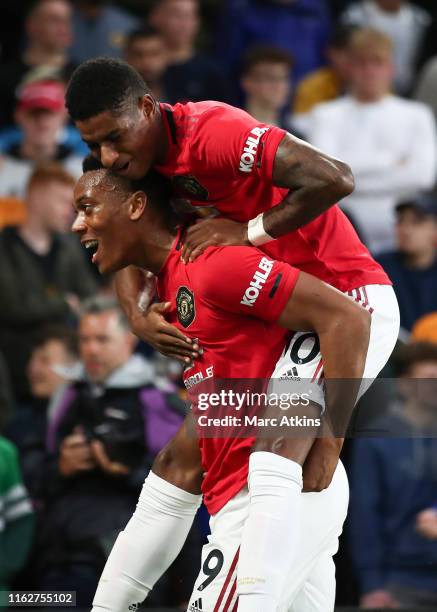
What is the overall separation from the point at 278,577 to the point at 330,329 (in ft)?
2.24

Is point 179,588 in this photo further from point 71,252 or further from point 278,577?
point 71,252

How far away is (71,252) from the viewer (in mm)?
6602

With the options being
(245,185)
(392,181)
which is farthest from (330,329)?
(392,181)

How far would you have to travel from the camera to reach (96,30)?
330 inches

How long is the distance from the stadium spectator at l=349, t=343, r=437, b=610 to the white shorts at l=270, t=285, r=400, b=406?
1.01 m

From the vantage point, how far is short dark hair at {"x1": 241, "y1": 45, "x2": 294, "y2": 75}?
7.71m

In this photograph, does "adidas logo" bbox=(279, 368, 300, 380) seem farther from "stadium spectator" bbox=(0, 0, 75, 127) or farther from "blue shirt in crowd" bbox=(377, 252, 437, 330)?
"stadium spectator" bbox=(0, 0, 75, 127)

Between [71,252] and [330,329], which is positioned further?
[71,252]

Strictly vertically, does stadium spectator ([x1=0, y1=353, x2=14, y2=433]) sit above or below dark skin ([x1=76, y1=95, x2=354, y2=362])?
below

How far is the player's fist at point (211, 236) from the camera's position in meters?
3.68

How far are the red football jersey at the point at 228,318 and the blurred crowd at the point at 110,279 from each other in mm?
583

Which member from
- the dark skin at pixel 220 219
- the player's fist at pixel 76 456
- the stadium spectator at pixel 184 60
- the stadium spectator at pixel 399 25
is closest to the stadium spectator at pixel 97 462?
the player's fist at pixel 76 456

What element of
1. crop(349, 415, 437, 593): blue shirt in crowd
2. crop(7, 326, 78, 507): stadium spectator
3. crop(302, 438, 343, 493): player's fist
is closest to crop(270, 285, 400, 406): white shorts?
crop(302, 438, 343, 493): player's fist

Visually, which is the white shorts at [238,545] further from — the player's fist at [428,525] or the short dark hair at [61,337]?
the short dark hair at [61,337]
